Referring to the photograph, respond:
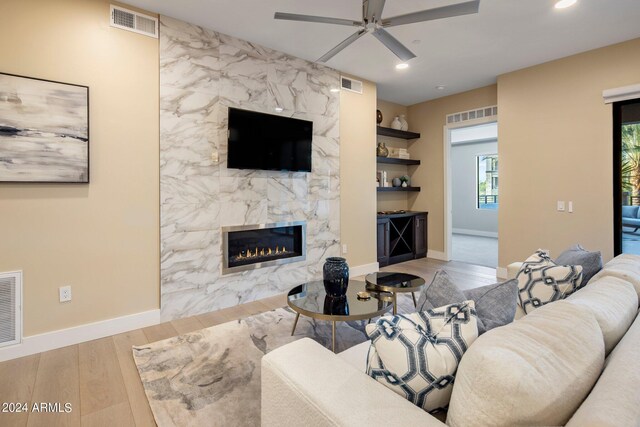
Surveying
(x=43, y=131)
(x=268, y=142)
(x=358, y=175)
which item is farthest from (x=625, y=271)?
(x=43, y=131)

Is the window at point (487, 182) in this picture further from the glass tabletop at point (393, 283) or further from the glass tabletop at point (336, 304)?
the glass tabletop at point (336, 304)

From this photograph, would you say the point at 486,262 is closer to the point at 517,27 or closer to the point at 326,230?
the point at 326,230

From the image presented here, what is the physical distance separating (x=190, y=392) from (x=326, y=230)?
2796 mm

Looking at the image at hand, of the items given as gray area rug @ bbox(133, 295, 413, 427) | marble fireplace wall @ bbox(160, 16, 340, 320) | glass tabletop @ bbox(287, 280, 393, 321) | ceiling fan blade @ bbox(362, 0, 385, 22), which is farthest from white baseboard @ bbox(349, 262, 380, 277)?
ceiling fan blade @ bbox(362, 0, 385, 22)

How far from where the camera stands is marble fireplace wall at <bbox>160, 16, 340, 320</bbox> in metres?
3.19

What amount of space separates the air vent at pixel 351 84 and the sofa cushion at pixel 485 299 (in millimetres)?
3865

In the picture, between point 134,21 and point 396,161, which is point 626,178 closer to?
point 396,161

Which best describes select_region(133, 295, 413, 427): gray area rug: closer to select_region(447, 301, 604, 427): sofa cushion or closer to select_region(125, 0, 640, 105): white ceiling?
select_region(447, 301, 604, 427): sofa cushion

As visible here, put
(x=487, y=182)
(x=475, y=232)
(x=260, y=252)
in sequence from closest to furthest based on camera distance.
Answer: (x=260, y=252), (x=487, y=182), (x=475, y=232)

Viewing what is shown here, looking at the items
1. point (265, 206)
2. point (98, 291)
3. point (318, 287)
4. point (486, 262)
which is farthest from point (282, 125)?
point (486, 262)

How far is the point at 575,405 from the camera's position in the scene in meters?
0.79

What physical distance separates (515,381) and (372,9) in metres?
2.53

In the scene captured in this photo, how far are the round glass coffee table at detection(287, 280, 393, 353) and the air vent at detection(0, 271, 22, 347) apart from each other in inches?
83.1

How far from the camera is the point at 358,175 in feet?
16.1
